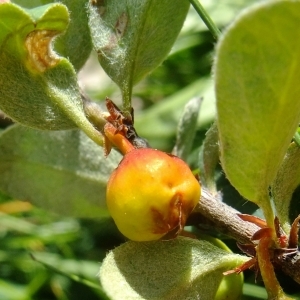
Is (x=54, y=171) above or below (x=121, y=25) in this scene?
below

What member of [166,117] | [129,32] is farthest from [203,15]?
[166,117]

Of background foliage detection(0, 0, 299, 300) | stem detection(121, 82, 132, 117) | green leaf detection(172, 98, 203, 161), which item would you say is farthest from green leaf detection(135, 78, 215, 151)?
stem detection(121, 82, 132, 117)

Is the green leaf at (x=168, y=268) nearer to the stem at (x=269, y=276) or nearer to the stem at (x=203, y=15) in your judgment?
the stem at (x=269, y=276)

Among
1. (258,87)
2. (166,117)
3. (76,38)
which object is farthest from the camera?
(166,117)

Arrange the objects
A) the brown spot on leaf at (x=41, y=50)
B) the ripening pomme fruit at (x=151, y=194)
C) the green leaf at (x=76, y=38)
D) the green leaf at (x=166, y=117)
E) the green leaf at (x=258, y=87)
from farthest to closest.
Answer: the green leaf at (x=166, y=117) → the green leaf at (x=76, y=38) → the brown spot on leaf at (x=41, y=50) → the ripening pomme fruit at (x=151, y=194) → the green leaf at (x=258, y=87)

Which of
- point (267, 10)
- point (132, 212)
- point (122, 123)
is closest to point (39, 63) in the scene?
point (122, 123)

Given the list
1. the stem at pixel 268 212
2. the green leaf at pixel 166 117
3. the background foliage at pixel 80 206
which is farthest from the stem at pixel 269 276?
the green leaf at pixel 166 117

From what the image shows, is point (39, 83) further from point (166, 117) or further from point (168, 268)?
point (166, 117)

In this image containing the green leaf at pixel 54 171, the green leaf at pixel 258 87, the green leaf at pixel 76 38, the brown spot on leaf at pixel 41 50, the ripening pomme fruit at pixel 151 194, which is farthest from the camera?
the green leaf at pixel 54 171
